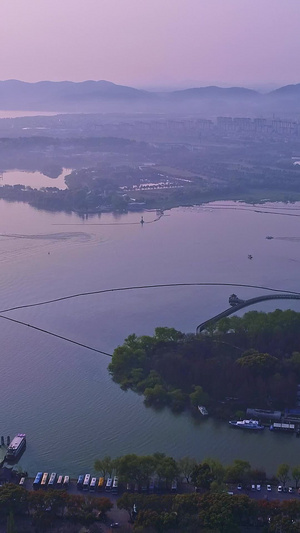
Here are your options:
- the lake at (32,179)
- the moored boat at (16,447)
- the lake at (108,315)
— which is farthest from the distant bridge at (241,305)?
the lake at (32,179)

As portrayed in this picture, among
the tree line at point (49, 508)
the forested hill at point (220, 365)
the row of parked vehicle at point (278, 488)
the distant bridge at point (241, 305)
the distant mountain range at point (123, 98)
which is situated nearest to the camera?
the tree line at point (49, 508)

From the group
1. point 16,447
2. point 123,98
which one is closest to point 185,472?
point 16,447

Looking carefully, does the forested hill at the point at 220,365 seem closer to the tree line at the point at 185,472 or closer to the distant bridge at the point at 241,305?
the distant bridge at the point at 241,305

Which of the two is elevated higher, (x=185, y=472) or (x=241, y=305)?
(x=241, y=305)

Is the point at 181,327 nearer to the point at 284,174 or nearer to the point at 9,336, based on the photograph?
the point at 9,336

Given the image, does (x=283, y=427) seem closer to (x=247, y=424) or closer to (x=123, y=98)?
(x=247, y=424)

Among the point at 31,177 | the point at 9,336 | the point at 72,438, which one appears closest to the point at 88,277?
the point at 9,336

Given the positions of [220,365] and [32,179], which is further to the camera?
[32,179]

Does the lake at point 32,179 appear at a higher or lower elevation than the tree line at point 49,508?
higher
